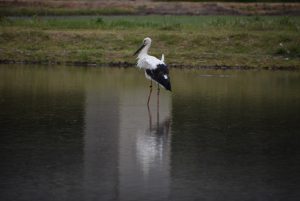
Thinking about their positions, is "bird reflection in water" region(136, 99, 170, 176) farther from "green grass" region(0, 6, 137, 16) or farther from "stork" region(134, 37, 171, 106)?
"green grass" region(0, 6, 137, 16)

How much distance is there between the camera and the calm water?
35.2 feet

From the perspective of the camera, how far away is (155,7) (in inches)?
1769

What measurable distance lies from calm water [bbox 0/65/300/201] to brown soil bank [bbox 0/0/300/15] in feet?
69.0

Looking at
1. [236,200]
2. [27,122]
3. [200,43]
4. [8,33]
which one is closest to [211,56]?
[200,43]

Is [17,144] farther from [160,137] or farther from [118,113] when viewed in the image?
[118,113]

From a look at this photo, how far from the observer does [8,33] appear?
3127 centimetres

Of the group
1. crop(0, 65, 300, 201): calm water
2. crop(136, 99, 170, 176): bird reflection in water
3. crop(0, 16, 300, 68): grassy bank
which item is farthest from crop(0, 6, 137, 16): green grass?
crop(136, 99, 170, 176): bird reflection in water

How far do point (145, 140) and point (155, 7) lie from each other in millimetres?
31310

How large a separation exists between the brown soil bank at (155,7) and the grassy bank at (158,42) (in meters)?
9.28

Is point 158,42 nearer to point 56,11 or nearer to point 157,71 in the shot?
point 157,71

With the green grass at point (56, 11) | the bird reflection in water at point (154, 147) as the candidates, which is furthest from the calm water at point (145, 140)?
the green grass at point (56, 11)

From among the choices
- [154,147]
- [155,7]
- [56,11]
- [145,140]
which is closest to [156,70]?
[145,140]

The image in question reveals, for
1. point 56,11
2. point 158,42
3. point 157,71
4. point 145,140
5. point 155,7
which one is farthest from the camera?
point 155,7

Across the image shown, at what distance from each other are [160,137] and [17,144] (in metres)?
2.64
